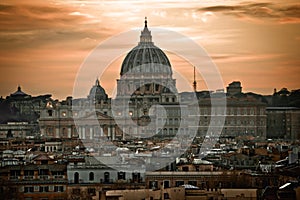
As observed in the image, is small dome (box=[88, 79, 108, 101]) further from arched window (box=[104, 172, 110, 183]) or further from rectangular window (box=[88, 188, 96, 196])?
rectangular window (box=[88, 188, 96, 196])

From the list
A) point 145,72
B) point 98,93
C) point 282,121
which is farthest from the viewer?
point 145,72

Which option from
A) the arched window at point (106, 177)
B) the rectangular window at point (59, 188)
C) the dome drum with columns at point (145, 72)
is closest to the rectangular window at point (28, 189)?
the rectangular window at point (59, 188)

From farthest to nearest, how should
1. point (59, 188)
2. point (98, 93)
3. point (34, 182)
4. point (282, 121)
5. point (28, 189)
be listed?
point (98, 93) → point (282, 121) → point (34, 182) → point (59, 188) → point (28, 189)

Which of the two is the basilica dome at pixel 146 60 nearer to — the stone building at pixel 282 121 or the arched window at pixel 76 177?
the stone building at pixel 282 121

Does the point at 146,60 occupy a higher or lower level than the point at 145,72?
higher

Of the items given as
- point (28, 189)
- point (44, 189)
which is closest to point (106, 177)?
point (44, 189)

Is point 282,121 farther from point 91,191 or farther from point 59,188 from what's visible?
point 91,191

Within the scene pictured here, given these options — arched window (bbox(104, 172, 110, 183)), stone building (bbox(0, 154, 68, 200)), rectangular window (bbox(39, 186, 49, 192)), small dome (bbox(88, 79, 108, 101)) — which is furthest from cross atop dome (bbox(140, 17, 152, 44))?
rectangular window (bbox(39, 186, 49, 192))

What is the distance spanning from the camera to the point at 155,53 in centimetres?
9225

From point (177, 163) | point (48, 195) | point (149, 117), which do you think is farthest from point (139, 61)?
point (48, 195)

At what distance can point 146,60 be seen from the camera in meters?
93.2

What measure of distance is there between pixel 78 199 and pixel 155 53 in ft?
225

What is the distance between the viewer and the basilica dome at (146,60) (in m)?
91.1

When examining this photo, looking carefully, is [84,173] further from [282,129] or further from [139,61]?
[139,61]
